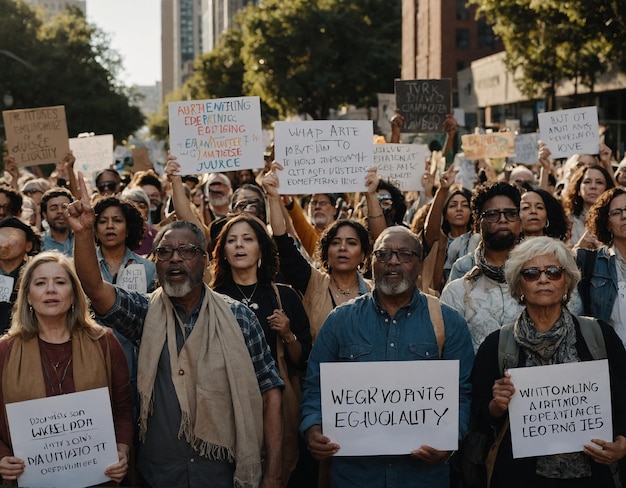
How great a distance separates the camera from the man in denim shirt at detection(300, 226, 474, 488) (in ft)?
13.9

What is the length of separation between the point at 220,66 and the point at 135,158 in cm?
5787

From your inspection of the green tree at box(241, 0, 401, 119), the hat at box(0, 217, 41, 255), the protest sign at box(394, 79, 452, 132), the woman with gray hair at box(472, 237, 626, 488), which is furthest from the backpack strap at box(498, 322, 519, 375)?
the green tree at box(241, 0, 401, 119)

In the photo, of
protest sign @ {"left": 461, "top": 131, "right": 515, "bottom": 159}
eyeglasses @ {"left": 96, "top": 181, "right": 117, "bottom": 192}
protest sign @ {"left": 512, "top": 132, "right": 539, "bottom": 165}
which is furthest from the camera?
protest sign @ {"left": 512, "top": 132, "right": 539, "bottom": 165}

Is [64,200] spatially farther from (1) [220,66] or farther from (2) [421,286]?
(1) [220,66]

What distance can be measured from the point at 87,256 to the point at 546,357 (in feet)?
6.49

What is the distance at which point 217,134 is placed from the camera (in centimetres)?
709

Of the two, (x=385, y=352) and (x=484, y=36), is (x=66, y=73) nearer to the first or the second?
(x=484, y=36)

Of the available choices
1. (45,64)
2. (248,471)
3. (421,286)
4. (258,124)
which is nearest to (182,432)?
(248,471)

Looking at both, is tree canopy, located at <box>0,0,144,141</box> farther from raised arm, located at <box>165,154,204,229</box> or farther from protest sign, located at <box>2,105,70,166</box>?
raised arm, located at <box>165,154,204,229</box>

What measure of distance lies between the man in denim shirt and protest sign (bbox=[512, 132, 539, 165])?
1011 centimetres

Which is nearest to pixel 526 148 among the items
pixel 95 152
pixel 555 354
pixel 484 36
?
pixel 95 152

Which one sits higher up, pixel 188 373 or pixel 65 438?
pixel 188 373

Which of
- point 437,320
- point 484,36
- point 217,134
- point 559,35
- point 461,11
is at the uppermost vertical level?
point 461,11

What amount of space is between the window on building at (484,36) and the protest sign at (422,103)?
50873 millimetres
